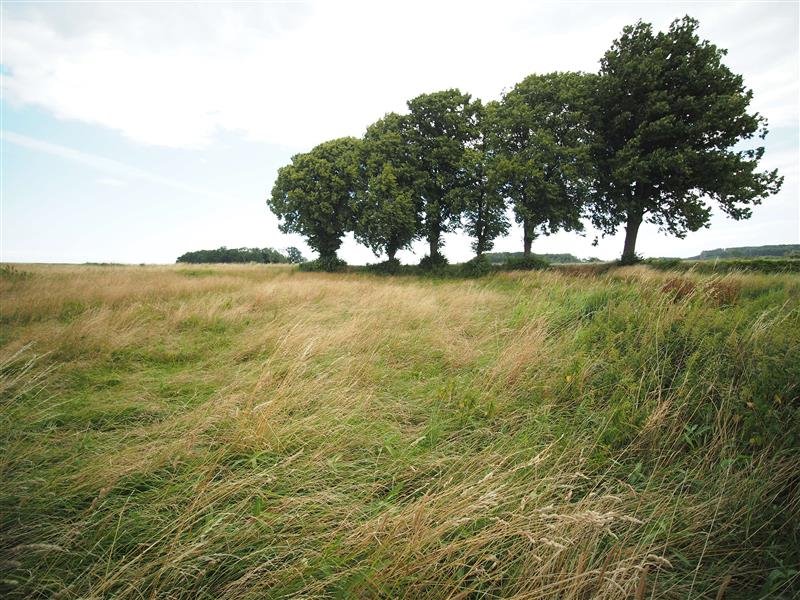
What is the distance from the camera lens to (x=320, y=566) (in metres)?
1.73

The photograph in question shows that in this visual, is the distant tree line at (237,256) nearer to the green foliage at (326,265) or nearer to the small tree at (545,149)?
the green foliage at (326,265)

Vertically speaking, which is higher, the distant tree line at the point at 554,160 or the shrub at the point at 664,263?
the distant tree line at the point at 554,160

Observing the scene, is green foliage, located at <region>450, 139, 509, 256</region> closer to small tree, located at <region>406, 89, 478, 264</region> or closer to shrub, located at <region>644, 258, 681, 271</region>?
small tree, located at <region>406, 89, 478, 264</region>

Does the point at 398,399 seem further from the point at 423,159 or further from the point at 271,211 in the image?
the point at 271,211

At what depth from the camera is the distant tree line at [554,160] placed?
18.6 m

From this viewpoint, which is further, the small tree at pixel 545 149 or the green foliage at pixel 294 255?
the green foliage at pixel 294 255

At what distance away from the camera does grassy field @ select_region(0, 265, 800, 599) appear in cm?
173

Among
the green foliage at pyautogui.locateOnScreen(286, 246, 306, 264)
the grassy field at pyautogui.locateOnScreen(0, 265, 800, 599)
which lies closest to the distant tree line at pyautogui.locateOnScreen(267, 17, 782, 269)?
the grassy field at pyautogui.locateOnScreen(0, 265, 800, 599)

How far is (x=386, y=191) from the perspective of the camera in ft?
77.9

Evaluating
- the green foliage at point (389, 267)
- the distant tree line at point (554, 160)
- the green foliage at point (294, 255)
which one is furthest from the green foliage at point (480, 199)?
the green foliage at point (294, 255)

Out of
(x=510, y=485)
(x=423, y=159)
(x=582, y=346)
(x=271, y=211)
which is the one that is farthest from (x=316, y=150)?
(x=510, y=485)

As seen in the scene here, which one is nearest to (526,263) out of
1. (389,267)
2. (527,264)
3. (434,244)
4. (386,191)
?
(527,264)

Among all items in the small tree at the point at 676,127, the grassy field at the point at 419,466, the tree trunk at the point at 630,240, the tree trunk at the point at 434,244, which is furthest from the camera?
the tree trunk at the point at 434,244

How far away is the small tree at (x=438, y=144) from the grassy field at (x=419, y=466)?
20.8 metres
